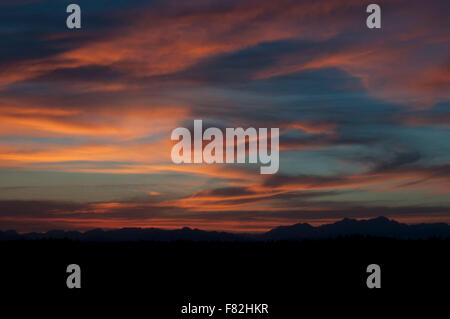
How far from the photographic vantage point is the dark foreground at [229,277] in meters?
26.6

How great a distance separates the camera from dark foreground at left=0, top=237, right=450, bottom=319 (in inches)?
1048

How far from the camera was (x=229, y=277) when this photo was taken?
3008 cm

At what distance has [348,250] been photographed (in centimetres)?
3484
